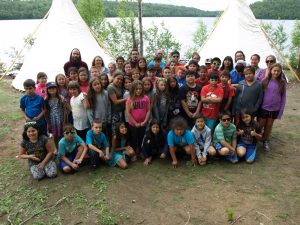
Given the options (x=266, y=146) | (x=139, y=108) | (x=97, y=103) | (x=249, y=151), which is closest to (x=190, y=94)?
(x=139, y=108)

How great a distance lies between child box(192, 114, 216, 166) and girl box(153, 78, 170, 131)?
1.61 ft

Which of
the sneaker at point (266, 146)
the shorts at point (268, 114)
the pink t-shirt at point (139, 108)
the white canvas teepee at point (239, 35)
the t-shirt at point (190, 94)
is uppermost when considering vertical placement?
the white canvas teepee at point (239, 35)

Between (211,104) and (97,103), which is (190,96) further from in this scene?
(97,103)

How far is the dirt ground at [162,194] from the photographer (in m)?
3.05

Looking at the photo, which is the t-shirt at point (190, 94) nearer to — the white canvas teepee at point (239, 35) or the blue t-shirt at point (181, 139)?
the blue t-shirt at point (181, 139)

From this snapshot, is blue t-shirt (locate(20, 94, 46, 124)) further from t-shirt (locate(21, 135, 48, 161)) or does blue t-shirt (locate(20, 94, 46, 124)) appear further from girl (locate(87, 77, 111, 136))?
girl (locate(87, 77, 111, 136))

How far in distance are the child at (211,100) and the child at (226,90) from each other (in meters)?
0.12

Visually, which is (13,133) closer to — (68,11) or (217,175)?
(217,175)

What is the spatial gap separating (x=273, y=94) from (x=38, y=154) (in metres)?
3.44

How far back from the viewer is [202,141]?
4254mm

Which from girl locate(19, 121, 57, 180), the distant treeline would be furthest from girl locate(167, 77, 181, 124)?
the distant treeline

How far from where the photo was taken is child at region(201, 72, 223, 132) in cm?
425

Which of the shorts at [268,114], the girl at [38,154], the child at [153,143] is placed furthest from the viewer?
the shorts at [268,114]

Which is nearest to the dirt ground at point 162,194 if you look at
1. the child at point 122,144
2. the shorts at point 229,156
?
the shorts at point 229,156
